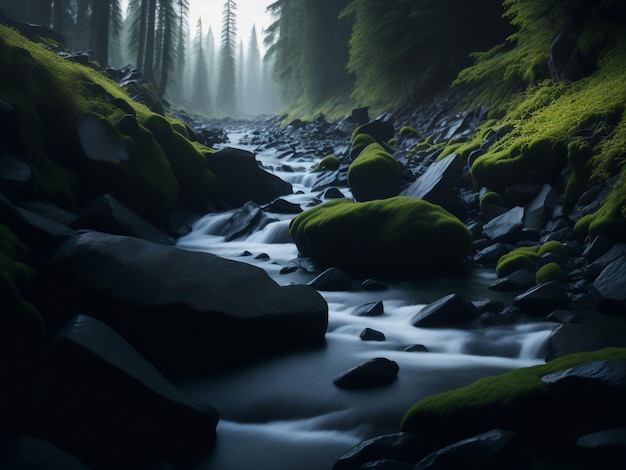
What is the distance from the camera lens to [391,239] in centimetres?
751

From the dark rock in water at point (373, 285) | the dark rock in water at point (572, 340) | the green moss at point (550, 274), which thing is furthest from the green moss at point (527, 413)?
the dark rock in water at point (373, 285)

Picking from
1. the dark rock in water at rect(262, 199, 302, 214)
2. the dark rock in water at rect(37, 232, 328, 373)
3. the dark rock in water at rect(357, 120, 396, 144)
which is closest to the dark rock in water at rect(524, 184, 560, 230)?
the dark rock in water at rect(37, 232, 328, 373)

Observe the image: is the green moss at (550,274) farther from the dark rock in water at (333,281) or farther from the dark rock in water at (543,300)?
the dark rock in water at (333,281)

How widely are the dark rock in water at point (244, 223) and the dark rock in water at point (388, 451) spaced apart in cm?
724

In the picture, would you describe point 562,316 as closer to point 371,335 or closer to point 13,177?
point 371,335

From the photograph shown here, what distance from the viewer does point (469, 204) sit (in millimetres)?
9758

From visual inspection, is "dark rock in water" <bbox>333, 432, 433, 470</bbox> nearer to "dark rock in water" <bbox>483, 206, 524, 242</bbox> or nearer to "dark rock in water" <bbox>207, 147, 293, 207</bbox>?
"dark rock in water" <bbox>483, 206, 524, 242</bbox>

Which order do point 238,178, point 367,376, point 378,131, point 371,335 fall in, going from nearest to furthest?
point 367,376 < point 371,335 < point 238,178 < point 378,131

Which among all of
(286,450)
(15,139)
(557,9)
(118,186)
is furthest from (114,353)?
(557,9)

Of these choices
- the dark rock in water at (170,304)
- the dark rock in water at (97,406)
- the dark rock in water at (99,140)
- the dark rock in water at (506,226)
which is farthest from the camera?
the dark rock in water at (99,140)

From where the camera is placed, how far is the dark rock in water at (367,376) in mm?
4398

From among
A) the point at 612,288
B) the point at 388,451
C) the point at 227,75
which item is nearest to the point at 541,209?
the point at 612,288

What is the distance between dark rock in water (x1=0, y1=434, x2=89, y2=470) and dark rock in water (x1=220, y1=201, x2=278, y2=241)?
23.9ft

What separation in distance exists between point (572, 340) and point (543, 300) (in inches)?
42.5
